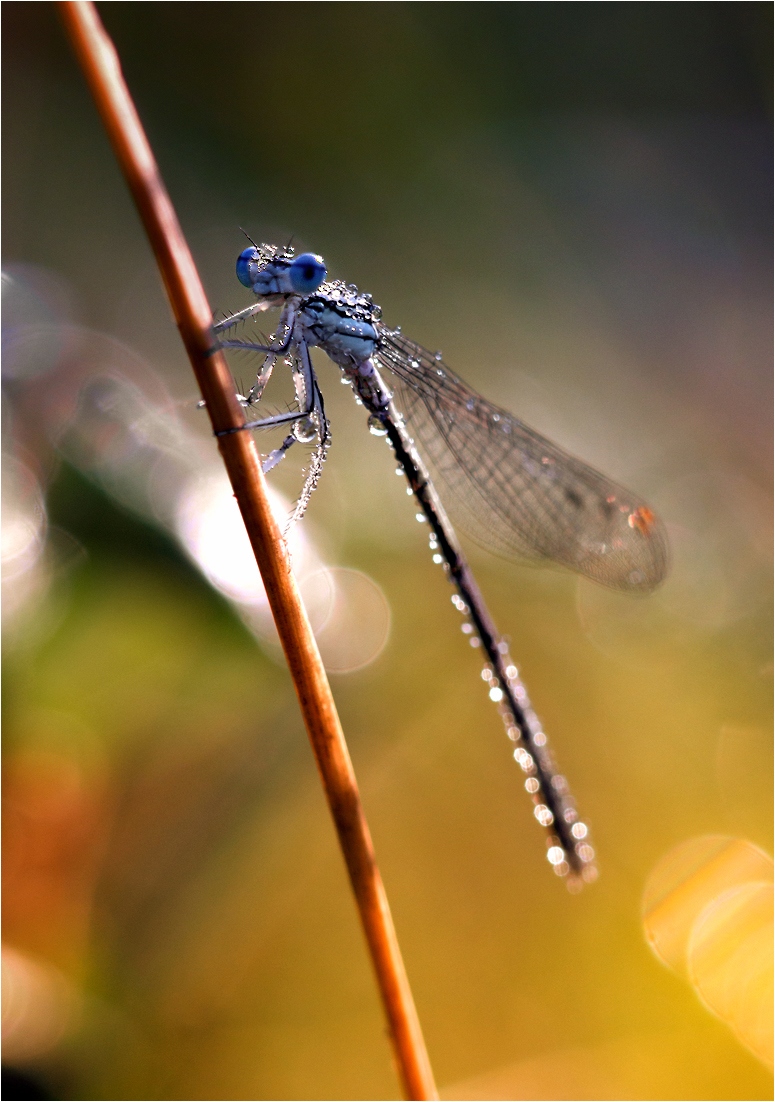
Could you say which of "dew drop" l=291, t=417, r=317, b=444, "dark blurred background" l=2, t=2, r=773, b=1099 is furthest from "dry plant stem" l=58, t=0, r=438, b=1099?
"dark blurred background" l=2, t=2, r=773, b=1099

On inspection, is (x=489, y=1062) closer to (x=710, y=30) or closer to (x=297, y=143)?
(x=297, y=143)

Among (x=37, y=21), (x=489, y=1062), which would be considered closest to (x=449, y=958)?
(x=489, y=1062)

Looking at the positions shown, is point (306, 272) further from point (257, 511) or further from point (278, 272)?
point (257, 511)

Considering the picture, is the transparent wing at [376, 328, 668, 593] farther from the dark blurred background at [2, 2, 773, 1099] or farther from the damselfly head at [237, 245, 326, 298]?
the damselfly head at [237, 245, 326, 298]

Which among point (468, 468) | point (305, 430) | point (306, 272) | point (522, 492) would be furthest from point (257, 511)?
point (522, 492)

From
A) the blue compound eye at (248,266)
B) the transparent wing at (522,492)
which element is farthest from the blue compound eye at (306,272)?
the transparent wing at (522,492)

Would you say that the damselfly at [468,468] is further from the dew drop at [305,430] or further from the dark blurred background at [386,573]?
the dark blurred background at [386,573]
